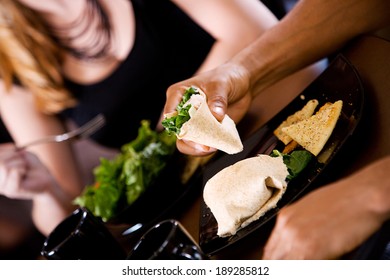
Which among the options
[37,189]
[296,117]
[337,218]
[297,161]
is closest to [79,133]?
[37,189]

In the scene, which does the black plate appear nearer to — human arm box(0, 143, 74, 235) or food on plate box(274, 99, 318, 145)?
food on plate box(274, 99, 318, 145)

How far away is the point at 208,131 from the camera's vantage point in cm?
83

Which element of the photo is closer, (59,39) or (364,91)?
(364,91)

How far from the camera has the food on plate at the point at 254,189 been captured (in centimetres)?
75

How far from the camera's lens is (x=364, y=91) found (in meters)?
0.81

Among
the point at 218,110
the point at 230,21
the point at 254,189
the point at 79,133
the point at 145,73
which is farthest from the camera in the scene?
the point at 79,133

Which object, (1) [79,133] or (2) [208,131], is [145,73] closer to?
(1) [79,133]

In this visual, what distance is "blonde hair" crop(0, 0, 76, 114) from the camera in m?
1.86

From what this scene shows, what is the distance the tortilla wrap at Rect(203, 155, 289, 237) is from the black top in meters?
0.97

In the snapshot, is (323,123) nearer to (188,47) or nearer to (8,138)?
(188,47)

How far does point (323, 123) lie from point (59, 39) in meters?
1.43

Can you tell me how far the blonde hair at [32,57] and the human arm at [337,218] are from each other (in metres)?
1.48

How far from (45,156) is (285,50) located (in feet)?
4.18
